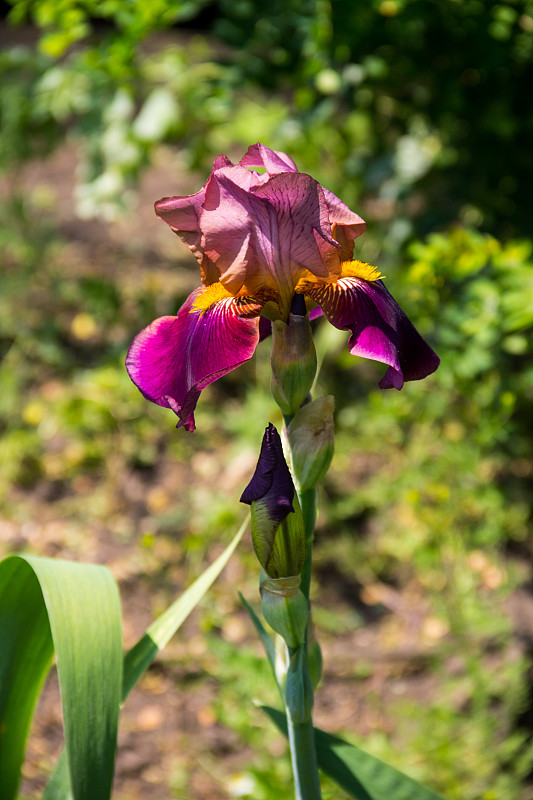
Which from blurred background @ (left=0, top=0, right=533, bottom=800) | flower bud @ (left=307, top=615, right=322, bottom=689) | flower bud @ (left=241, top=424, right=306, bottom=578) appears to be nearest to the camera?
flower bud @ (left=241, top=424, right=306, bottom=578)

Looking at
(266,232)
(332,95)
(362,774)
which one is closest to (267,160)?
(266,232)

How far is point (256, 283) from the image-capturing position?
2.37ft

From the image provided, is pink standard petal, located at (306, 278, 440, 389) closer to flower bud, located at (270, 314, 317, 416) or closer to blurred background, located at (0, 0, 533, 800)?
flower bud, located at (270, 314, 317, 416)

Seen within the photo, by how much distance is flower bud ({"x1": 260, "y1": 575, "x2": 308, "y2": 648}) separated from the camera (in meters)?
0.71

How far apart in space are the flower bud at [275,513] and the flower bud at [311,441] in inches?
1.6

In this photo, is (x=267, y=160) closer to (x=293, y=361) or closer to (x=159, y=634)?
(x=293, y=361)

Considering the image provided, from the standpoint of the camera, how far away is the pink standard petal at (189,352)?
2.29 ft

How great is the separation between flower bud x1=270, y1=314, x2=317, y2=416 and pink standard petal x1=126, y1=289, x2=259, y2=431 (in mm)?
29

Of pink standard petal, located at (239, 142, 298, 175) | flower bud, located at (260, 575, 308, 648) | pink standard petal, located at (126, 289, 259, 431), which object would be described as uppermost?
pink standard petal, located at (239, 142, 298, 175)

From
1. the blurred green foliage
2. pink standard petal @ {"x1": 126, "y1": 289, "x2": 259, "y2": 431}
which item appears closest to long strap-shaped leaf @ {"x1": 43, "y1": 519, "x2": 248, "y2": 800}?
pink standard petal @ {"x1": 126, "y1": 289, "x2": 259, "y2": 431}

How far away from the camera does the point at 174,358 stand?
73 cm

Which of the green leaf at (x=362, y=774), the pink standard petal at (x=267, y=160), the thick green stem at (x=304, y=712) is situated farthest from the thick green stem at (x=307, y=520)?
the pink standard petal at (x=267, y=160)

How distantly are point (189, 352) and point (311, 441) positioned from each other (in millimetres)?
156

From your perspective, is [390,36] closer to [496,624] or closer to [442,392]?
[442,392]
